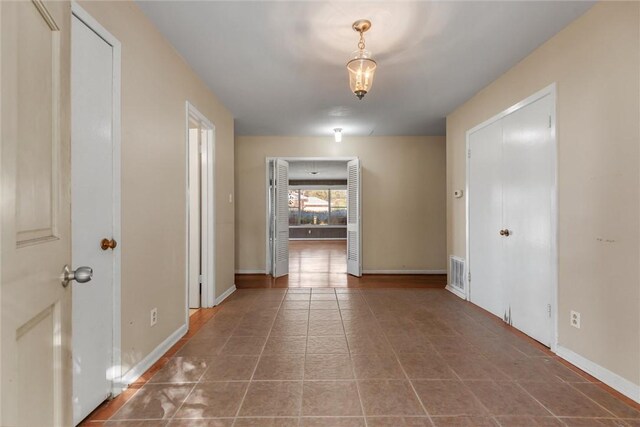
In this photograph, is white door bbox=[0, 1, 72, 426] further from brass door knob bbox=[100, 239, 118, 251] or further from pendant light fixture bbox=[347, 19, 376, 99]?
pendant light fixture bbox=[347, 19, 376, 99]

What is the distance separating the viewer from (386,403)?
73.0 inches

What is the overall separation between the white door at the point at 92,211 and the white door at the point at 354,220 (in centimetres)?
406

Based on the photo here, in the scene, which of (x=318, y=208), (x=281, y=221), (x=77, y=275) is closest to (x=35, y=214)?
(x=77, y=275)

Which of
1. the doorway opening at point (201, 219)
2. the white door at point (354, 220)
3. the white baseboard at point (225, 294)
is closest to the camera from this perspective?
the doorway opening at point (201, 219)

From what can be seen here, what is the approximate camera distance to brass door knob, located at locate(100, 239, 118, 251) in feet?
5.93

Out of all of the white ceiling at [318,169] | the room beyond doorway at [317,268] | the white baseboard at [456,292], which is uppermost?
the white ceiling at [318,169]

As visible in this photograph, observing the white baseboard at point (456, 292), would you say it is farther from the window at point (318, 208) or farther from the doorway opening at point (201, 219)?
the window at point (318, 208)

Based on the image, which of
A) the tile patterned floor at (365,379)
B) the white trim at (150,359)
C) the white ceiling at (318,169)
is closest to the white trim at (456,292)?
the tile patterned floor at (365,379)

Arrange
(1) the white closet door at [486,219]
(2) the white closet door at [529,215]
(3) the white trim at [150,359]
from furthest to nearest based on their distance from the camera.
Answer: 1. (1) the white closet door at [486,219]
2. (2) the white closet door at [529,215]
3. (3) the white trim at [150,359]

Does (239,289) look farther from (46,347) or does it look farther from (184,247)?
(46,347)

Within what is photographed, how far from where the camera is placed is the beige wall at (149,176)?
2023 mm

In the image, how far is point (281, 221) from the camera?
5445mm

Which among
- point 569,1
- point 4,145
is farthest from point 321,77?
point 4,145

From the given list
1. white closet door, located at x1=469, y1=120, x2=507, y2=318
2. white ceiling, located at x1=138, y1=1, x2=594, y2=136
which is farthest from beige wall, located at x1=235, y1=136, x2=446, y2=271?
white closet door, located at x1=469, y1=120, x2=507, y2=318
